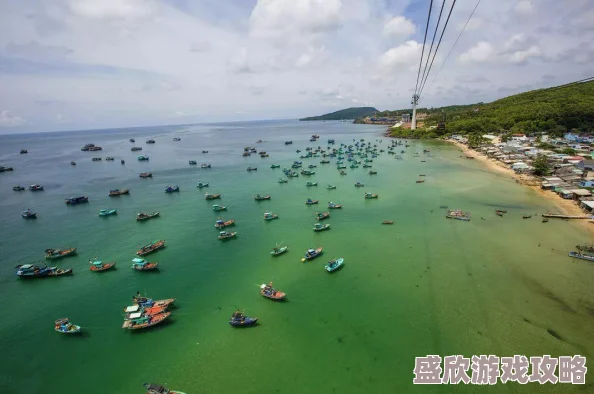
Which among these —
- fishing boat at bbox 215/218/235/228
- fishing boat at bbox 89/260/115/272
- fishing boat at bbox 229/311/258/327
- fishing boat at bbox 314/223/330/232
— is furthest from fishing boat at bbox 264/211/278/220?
fishing boat at bbox 229/311/258/327

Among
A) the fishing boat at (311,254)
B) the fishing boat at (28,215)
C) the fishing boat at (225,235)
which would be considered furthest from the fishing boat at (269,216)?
the fishing boat at (28,215)

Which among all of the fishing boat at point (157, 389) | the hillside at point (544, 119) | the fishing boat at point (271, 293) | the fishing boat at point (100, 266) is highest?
the hillside at point (544, 119)

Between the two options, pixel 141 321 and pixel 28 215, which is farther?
pixel 28 215

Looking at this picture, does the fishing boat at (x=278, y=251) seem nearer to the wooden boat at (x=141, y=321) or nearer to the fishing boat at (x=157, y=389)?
the wooden boat at (x=141, y=321)

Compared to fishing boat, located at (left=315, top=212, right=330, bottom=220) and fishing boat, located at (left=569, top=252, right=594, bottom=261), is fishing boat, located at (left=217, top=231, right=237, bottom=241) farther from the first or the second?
fishing boat, located at (left=569, top=252, right=594, bottom=261)

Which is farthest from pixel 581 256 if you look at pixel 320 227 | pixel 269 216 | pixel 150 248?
pixel 150 248

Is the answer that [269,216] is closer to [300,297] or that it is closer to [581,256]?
[300,297]
